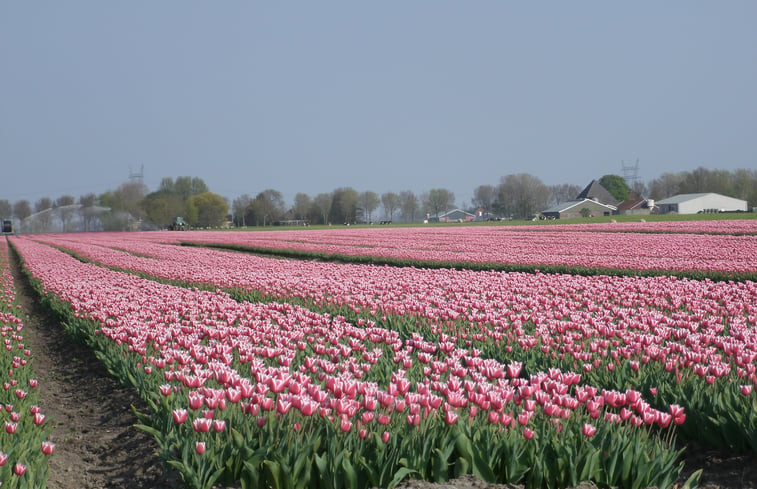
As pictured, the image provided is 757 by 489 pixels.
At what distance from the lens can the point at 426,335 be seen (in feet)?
24.0

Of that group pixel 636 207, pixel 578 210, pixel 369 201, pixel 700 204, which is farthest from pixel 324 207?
pixel 700 204

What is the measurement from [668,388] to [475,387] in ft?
5.43

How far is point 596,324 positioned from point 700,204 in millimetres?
110721

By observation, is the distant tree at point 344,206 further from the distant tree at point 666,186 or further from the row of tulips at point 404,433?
the row of tulips at point 404,433

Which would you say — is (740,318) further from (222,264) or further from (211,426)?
(222,264)

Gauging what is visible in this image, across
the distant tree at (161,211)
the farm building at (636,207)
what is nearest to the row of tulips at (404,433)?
the distant tree at (161,211)

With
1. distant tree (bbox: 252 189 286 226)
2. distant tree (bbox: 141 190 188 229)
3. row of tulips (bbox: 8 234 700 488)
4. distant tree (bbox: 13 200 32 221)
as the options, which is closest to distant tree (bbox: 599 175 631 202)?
distant tree (bbox: 252 189 286 226)

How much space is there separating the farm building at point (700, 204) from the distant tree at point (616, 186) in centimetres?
3286

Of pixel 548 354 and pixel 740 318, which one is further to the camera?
pixel 740 318

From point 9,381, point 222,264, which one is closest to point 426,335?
point 9,381

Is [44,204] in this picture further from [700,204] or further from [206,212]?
[700,204]

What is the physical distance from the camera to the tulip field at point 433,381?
141 inches

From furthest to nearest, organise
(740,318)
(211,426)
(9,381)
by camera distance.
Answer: (740,318)
(9,381)
(211,426)

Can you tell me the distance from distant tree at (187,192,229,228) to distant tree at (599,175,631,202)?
85324 mm
